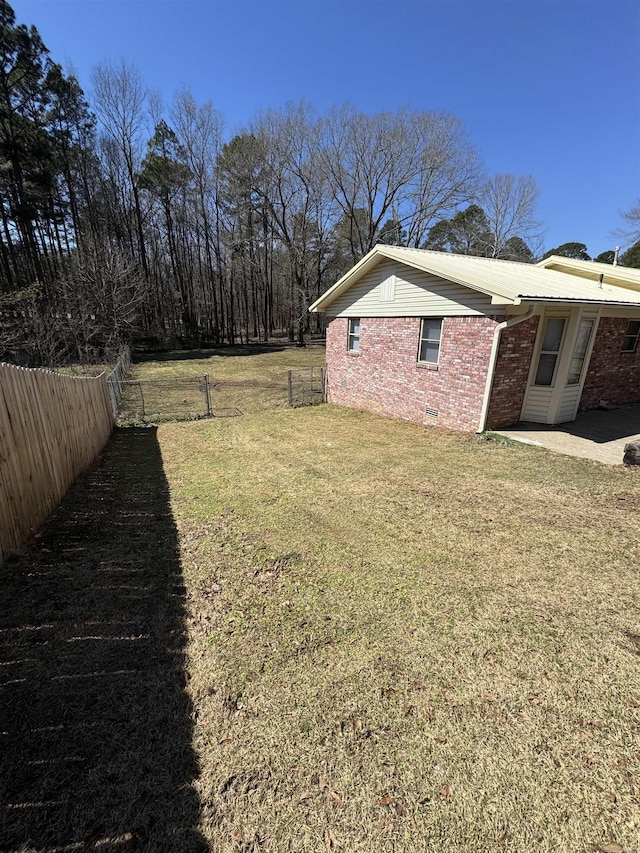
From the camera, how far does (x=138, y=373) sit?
19703 millimetres

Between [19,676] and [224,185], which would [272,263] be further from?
[19,676]

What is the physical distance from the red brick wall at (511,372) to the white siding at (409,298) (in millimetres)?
826

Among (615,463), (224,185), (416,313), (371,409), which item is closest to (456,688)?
(615,463)

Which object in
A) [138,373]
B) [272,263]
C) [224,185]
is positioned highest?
[224,185]

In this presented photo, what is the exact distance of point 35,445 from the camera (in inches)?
166

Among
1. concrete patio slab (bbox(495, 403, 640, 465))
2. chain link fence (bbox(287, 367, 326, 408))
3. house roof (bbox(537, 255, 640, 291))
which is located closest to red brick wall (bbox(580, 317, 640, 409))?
concrete patio slab (bbox(495, 403, 640, 465))

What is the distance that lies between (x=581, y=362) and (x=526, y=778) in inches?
352

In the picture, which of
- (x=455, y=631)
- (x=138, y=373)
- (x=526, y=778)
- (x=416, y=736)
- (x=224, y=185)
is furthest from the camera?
(x=224, y=185)

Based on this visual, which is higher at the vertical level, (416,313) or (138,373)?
(416,313)

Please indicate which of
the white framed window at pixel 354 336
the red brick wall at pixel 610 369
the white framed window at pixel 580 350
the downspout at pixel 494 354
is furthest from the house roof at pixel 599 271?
the white framed window at pixel 354 336

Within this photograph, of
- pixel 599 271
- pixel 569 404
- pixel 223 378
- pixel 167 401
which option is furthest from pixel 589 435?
pixel 223 378

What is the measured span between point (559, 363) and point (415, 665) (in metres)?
7.93

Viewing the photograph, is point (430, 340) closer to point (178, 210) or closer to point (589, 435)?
point (589, 435)

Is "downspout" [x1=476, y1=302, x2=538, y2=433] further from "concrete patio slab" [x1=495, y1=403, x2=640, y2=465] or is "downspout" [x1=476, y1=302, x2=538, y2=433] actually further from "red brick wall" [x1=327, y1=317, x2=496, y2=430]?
"concrete patio slab" [x1=495, y1=403, x2=640, y2=465]
